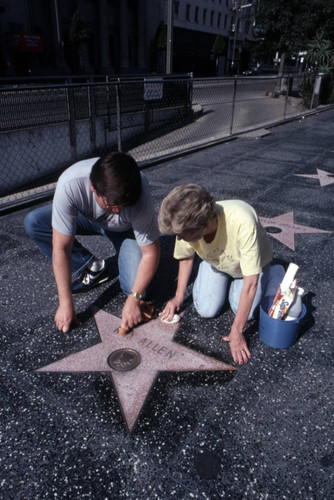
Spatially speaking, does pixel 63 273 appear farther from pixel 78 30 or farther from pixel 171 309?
pixel 78 30

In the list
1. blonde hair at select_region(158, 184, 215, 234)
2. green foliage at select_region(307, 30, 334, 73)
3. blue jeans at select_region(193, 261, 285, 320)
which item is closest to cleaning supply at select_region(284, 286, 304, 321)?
blue jeans at select_region(193, 261, 285, 320)

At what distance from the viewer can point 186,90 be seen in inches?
344

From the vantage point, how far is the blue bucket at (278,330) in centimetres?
229

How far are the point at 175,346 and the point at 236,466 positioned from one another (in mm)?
856

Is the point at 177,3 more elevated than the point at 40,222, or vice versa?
the point at 177,3

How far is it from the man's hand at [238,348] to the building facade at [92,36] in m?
17.5

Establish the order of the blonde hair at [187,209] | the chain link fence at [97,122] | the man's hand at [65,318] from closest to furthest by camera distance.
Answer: the blonde hair at [187,209] → the man's hand at [65,318] → the chain link fence at [97,122]

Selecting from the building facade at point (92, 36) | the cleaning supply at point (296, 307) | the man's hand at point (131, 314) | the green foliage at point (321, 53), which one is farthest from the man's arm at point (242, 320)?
the green foliage at point (321, 53)


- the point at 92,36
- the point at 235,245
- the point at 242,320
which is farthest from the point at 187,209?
the point at 92,36

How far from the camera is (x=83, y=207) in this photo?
2.43 metres

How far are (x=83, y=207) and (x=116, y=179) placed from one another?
0.64 metres

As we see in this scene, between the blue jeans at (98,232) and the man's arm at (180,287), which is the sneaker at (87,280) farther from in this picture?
the man's arm at (180,287)

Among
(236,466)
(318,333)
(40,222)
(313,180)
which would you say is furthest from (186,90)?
(236,466)

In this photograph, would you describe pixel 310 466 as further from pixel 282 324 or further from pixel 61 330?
pixel 61 330
